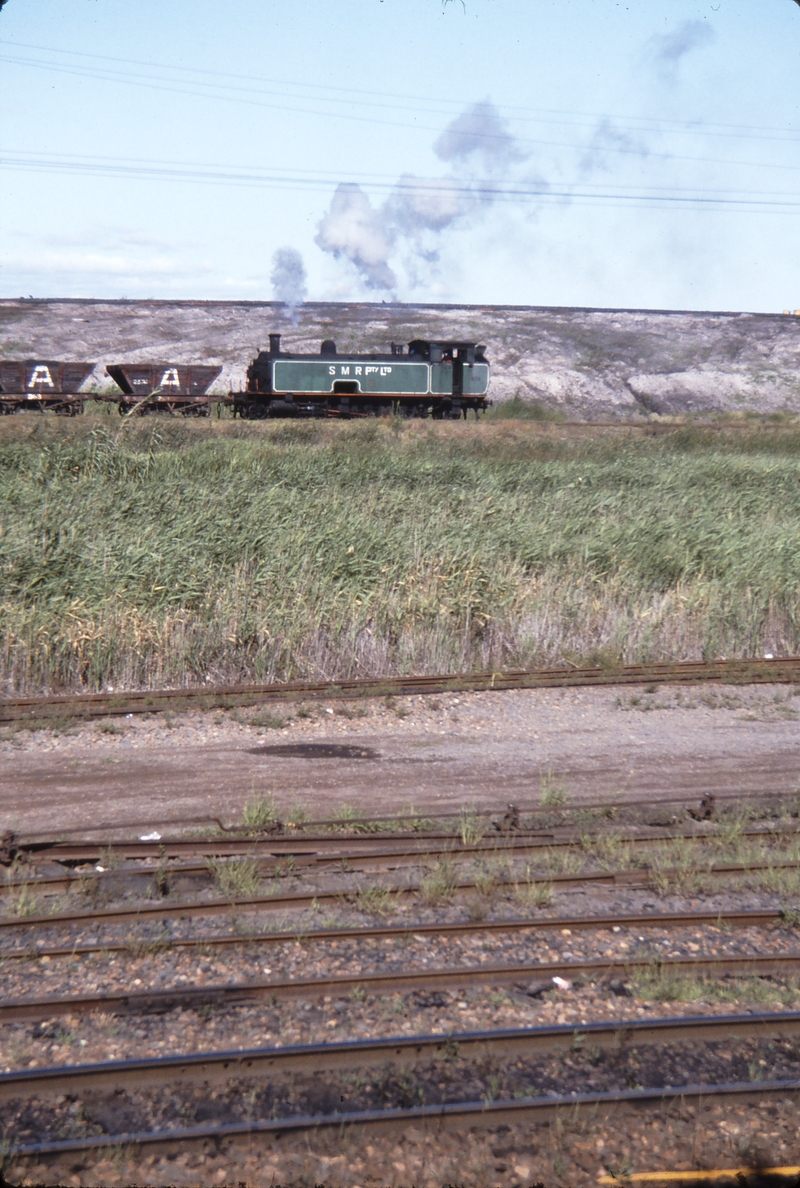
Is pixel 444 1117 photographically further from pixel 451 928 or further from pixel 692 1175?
pixel 451 928

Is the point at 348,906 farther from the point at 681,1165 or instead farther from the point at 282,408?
the point at 282,408

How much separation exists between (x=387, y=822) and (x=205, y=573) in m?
5.27

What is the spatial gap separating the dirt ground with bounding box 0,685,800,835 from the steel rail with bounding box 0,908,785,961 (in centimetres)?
165

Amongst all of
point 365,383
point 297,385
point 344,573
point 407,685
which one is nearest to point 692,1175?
point 407,685

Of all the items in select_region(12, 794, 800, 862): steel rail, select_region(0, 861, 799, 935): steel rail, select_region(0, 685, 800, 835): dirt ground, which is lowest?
select_region(0, 861, 799, 935): steel rail

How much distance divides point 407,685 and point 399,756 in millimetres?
2003

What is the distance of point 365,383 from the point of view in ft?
99.8

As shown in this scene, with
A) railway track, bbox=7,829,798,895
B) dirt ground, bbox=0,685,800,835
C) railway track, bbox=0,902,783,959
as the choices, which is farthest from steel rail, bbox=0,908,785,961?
dirt ground, bbox=0,685,800,835

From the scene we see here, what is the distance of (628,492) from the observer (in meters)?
17.0

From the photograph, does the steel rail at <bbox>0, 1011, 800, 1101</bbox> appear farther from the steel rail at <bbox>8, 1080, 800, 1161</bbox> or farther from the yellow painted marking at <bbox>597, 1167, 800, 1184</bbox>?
the yellow painted marking at <bbox>597, 1167, 800, 1184</bbox>

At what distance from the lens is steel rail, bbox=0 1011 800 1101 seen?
370 centimetres

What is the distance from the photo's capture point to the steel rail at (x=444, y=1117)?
3.33m

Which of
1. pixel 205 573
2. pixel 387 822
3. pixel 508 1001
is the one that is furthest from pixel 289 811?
pixel 205 573

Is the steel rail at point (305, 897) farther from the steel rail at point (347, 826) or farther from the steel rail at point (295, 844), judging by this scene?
the steel rail at point (347, 826)
